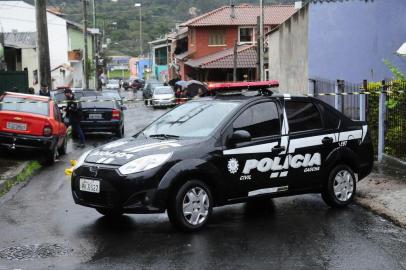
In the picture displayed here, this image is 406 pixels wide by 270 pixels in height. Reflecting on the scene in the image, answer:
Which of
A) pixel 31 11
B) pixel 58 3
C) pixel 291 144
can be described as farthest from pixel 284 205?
pixel 58 3

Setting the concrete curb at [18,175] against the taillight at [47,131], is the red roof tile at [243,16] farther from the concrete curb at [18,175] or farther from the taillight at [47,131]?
the concrete curb at [18,175]

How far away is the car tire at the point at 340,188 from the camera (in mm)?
9438

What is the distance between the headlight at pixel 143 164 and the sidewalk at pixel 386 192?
3294 millimetres

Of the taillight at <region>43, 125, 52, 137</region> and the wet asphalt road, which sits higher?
the taillight at <region>43, 125, 52, 137</region>

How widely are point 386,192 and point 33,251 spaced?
5.77 metres

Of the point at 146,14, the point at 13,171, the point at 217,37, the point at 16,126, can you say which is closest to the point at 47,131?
the point at 16,126

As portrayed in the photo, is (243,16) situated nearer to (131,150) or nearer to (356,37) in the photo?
(356,37)

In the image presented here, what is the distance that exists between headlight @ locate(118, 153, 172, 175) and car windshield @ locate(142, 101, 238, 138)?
0.81 metres

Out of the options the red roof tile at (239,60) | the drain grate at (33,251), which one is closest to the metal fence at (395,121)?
the drain grate at (33,251)

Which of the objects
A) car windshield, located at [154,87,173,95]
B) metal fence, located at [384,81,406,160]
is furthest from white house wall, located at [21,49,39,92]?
metal fence, located at [384,81,406,160]

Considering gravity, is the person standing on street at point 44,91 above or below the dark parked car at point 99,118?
above

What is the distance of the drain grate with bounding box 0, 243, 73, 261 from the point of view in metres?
6.91

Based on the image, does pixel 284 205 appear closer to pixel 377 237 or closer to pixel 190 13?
pixel 377 237

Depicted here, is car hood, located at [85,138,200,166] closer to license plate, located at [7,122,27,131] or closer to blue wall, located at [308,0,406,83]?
license plate, located at [7,122,27,131]
